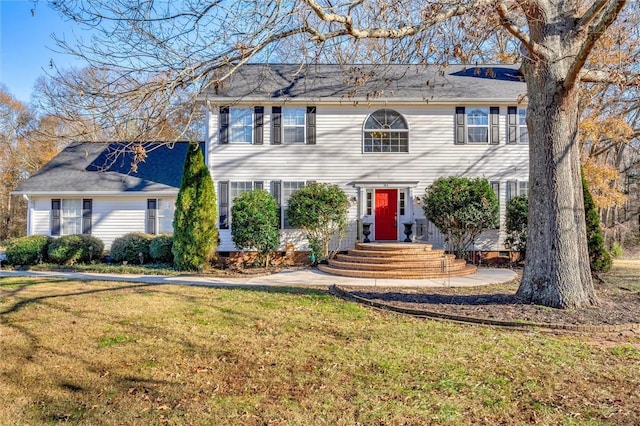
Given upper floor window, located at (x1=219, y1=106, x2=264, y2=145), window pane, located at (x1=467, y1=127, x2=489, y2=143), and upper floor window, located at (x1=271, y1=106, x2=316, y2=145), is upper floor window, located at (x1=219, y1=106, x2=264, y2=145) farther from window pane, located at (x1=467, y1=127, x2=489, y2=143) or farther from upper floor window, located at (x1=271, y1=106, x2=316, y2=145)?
window pane, located at (x1=467, y1=127, x2=489, y2=143)

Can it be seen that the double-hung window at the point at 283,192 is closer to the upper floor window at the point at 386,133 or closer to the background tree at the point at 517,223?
the upper floor window at the point at 386,133

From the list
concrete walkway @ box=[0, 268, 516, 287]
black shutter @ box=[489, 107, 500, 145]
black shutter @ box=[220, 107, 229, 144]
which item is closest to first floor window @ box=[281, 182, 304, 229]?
black shutter @ box=[220, 107, 229, 144]

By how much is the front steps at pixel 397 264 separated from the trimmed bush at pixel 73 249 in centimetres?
772

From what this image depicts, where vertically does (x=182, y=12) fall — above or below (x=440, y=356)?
above

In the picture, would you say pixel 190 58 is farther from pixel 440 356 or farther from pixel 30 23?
pixel 440 356

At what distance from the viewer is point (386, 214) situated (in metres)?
13.5

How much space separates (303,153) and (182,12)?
8.64 meters

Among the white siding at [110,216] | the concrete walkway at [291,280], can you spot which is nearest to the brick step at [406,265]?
the concrete walkway at [291,280]

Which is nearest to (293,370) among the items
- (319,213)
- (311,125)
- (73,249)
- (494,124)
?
(319,213)

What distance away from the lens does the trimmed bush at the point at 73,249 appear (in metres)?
12.5

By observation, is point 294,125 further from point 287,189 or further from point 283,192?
point 283,192

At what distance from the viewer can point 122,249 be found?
12914 millimetres

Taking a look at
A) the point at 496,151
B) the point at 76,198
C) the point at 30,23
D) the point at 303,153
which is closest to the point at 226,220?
the point at 303,153

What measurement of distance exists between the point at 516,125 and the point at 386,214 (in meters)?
5.43
